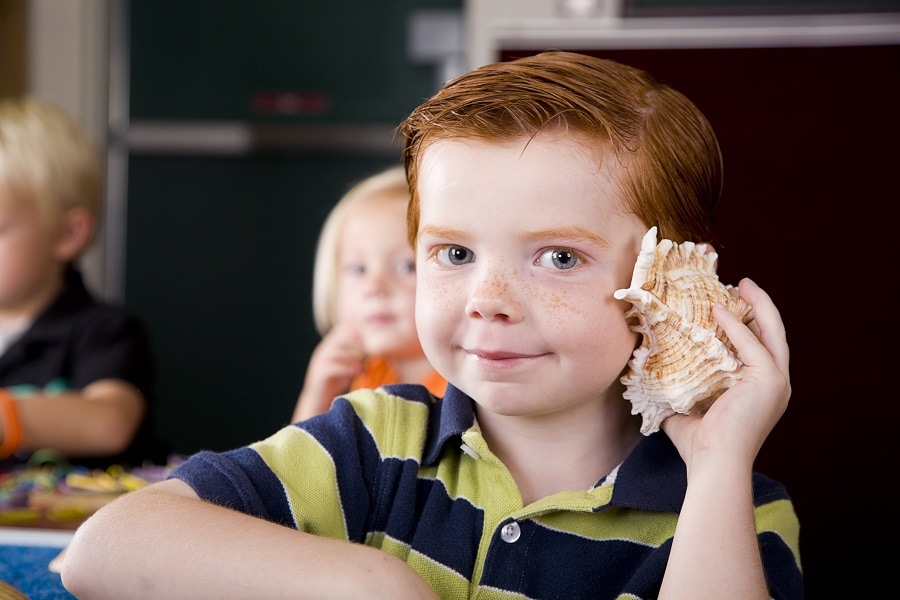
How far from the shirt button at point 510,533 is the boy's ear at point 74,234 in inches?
52.2

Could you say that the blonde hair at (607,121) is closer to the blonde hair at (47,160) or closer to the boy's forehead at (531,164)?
the boy's forehead at (531,164)

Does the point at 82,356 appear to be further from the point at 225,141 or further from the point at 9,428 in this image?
the point at 225,141

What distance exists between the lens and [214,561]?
2.26 ft

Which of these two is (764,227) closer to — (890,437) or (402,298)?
(890,437)

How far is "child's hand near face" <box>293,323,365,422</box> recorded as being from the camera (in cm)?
140

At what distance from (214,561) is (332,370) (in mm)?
721

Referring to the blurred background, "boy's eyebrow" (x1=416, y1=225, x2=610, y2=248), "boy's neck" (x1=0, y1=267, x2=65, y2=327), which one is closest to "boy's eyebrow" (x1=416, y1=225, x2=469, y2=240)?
"boy's eyebrow" (x1=416, y1=225, x2=610, y2=248)

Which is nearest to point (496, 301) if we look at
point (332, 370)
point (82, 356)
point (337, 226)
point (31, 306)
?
point (332, 370)

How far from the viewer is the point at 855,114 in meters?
1.91

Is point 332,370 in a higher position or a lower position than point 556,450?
lower

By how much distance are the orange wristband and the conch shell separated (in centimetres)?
94

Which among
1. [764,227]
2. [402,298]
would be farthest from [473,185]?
[764,227]

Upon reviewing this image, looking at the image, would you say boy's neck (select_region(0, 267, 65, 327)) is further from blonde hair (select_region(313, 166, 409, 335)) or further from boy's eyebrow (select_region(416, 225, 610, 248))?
boy's eyebrow (select_region(416, 225, 610, 248))

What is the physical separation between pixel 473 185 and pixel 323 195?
85.8 inches
